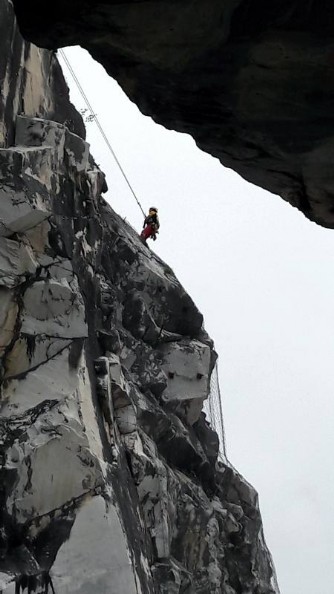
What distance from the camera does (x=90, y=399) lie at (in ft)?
50.4

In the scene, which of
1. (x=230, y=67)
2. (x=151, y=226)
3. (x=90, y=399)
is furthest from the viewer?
(x=151, y=226)

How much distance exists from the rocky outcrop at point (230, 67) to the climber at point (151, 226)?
1889cm

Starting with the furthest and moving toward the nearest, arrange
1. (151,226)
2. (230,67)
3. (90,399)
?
1. (151,226)
2. (90,399)
3. (230,67)

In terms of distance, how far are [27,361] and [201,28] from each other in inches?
408

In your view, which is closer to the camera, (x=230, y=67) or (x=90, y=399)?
(x=230, y=67)

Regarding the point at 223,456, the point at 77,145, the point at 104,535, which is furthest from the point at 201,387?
the point at 104,535

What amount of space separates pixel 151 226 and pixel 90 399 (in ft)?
35.5

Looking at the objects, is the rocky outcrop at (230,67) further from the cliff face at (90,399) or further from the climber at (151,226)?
the climber at (151,226)

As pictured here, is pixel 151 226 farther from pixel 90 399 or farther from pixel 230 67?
pixel 230 67

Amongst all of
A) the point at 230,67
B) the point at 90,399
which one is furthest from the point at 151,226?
the point at 230,67

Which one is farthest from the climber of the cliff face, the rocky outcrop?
the rocky outcrop

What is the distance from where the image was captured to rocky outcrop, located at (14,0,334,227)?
521cm

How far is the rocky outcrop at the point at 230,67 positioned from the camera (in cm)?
521

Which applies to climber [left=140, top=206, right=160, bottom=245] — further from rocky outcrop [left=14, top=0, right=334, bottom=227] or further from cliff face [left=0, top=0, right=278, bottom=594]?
rocky outcrop [left=14, top=0, right=334, bottom=227]
